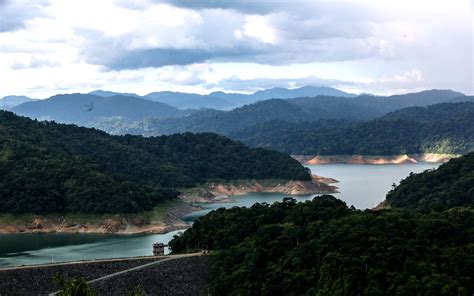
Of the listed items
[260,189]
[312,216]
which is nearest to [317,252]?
[312,216]

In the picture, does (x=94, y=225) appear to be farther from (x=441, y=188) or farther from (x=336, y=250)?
(x=336, y=250)

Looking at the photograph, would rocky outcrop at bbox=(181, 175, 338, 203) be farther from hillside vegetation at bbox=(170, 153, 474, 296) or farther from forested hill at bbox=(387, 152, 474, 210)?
hillside vegetation at bbox=(170, 153, 474, 296)

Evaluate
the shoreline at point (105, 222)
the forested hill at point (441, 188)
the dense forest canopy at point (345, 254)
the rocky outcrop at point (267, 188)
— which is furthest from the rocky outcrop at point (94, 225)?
the rocky outcrop at point (267, 188)

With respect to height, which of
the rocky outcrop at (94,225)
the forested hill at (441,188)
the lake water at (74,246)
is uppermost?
the forested hill at (441,188)

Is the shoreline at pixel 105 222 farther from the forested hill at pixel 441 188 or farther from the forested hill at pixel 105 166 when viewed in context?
the forested hill at pixel 441 188

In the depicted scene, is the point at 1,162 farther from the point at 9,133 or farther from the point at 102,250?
the point at 102,250

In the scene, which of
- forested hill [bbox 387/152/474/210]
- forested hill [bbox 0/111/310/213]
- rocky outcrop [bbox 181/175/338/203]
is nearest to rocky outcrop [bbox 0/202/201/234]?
forested hill [bbox 0/111/310/213]
